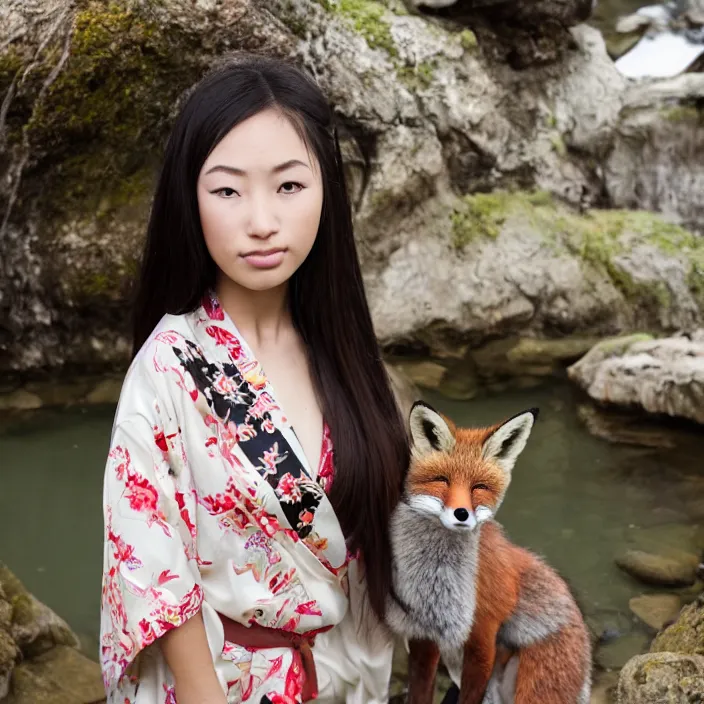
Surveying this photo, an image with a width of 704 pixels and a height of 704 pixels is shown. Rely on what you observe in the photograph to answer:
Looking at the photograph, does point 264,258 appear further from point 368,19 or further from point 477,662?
point 368,19

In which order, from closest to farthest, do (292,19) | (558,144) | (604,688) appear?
(604,688) < (292,19) < (558,144)

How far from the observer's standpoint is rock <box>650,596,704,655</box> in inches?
112

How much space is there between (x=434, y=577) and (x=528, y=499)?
3403 mm

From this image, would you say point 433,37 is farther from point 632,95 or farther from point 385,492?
point 385,492

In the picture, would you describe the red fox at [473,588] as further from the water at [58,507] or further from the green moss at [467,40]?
Result: the green moss at [467,40]

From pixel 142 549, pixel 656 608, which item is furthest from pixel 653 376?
pixel 142 549

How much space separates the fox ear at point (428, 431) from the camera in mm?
2016

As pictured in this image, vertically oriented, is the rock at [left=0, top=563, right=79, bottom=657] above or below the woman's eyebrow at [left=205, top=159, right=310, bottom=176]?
below

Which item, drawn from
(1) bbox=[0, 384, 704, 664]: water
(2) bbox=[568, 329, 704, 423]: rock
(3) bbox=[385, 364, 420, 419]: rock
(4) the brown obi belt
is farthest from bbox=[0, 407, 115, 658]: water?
(2) bbox=[568, 329, 704, 423]: rock

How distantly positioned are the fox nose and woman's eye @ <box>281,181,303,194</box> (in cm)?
77

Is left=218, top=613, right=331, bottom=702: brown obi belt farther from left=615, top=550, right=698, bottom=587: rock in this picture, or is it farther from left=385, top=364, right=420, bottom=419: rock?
left=615, top=550, right=698, bottom=587: rock

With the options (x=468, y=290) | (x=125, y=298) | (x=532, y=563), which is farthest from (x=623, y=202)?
(x=532, y=563)

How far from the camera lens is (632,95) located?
23.8ft

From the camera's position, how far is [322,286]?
2234 mm
